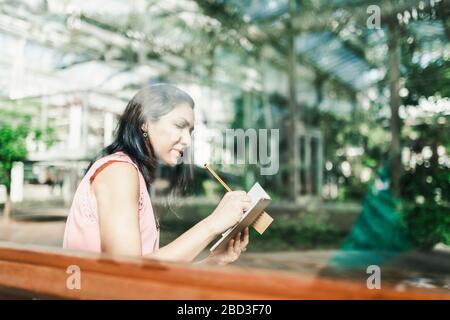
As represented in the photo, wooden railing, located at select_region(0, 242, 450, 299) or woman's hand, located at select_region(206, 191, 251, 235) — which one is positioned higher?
woman's hand, located at select_region(206, 191, 251, 235)

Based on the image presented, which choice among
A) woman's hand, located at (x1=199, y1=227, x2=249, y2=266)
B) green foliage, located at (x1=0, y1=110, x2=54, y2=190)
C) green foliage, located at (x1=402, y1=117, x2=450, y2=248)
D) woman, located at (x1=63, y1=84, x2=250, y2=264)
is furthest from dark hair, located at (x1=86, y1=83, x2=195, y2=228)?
green foliage, located at (x1=402, y1=117, x2=450, y2=248)

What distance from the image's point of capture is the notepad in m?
0.90

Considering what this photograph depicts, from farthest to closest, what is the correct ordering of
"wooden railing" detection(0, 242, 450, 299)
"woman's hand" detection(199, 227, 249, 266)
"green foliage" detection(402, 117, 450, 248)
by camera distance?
"green foliage" detection(402, 117, 450, 248)
"woman's hand" detection(199, 227, 249, 266)
"wooden railing" detection(0, 242, 450, 299)

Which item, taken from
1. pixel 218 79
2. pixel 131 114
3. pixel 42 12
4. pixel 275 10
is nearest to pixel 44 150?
pixel 42 12

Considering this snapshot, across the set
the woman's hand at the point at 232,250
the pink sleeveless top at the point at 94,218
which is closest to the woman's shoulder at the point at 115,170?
the pink sleeveless top at the point at 94,218

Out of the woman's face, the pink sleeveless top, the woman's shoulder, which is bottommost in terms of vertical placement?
the pink sleeveless top

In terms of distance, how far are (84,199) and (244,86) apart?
13.0 ft

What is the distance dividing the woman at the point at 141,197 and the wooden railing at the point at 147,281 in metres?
0.04

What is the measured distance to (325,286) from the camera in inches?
27.5

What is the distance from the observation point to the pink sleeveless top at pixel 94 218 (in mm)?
934

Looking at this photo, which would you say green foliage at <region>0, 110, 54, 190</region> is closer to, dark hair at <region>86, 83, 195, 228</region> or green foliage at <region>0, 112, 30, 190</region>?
green foliage at <region>0, 112, 30, 190</region>

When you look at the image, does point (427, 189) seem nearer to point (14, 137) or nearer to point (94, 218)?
point (14, 137)

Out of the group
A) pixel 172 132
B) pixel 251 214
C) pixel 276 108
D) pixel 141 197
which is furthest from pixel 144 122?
pixel 276 108

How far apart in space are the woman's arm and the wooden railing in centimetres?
3
